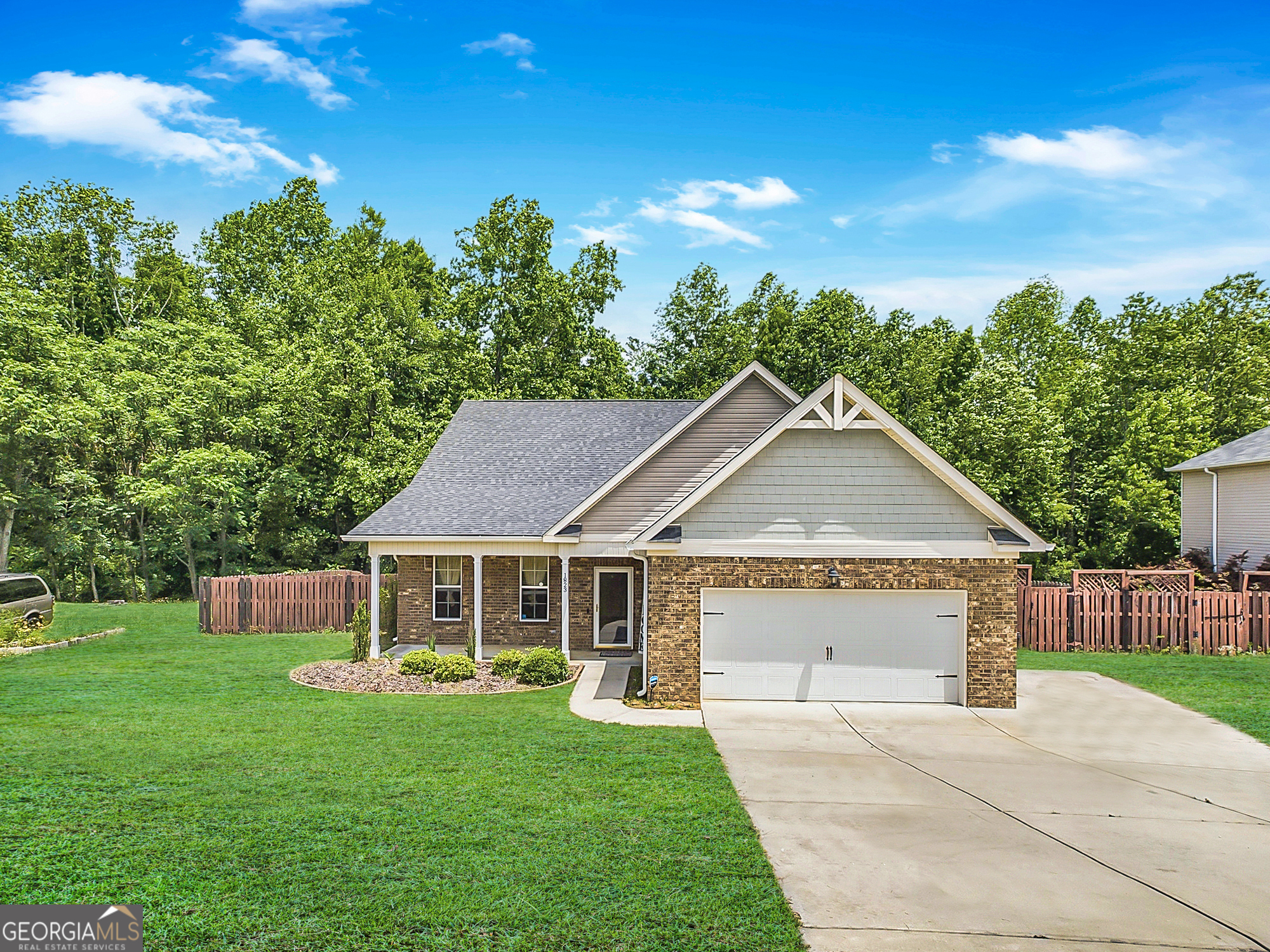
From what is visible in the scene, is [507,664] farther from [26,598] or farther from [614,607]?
[26,598]

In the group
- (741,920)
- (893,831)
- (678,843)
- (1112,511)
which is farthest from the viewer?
(1112,511)

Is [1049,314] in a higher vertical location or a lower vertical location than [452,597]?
higher

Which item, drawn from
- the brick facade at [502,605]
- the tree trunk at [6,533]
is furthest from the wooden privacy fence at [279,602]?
the tree trunk at [6,533]

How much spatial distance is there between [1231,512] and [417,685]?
2639 cm

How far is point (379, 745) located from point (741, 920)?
247 inches

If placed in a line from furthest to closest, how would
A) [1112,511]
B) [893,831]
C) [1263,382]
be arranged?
[1263,382] → [1112,511] → [893,831]

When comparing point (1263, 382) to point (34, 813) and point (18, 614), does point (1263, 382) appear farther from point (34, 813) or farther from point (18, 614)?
point (18, 614)

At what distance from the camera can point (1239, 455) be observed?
84.4ft

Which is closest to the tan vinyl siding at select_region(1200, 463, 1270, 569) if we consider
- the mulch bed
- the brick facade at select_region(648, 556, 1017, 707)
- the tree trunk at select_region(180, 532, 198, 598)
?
the brick facade at select_region(648, 556, 1017, 707)

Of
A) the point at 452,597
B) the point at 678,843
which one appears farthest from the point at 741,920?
the point at 452,597

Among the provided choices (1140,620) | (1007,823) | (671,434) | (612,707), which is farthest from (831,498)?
(1140,620)

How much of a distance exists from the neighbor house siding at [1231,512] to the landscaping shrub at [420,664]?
81.1 feet

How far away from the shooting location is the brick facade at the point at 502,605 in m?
19.1

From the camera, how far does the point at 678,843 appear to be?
7418mm
